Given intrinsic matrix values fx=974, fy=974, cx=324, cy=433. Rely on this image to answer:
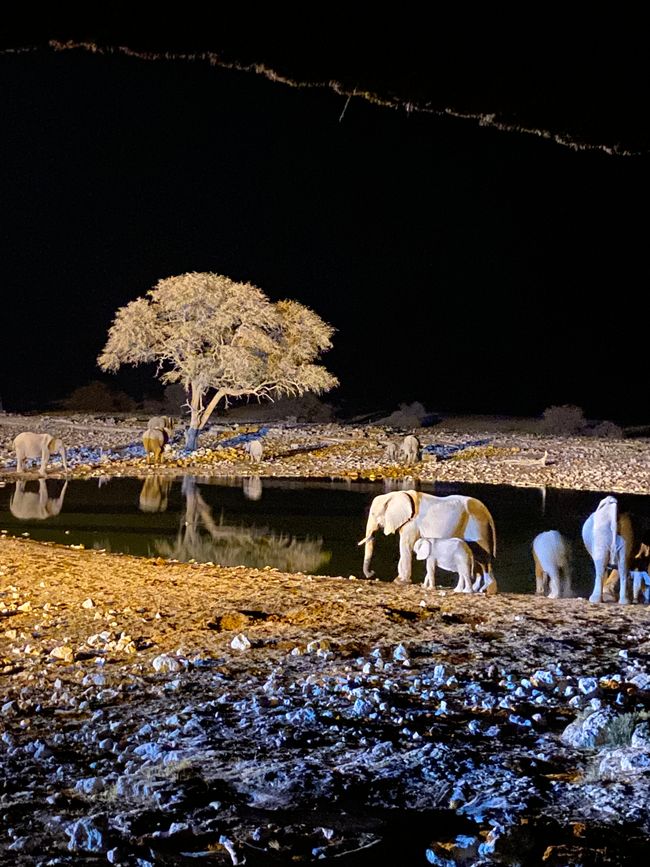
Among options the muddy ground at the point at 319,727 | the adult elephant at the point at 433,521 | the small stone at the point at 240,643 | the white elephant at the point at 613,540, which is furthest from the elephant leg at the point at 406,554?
the small stone at the point at 240,643

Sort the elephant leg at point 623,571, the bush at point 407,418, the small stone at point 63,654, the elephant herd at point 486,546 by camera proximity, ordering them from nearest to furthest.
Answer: the small stone at point 63,654, the elephant leg at point 623,571, the elephant herd at point 486,546, the bush at point 407,418

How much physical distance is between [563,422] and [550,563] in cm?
4300

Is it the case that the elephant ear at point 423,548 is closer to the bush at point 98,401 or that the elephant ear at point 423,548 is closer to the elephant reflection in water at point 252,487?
the elephant reflection in water at point 252,487

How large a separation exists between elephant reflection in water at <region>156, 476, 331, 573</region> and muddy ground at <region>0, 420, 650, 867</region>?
4.33m

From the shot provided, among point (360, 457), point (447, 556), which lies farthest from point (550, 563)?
point (360, 457)

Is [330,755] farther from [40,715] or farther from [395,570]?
[395,570]

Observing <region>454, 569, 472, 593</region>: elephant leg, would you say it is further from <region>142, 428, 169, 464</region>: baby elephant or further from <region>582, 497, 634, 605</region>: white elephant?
<region>142, 428, 169, 464</region>: baby elephant

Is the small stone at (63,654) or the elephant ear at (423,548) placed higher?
the elephant ear at (423,548)

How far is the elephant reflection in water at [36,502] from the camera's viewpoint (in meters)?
18.7

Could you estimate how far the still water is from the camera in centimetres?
1519

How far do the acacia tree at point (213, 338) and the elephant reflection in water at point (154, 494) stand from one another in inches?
318

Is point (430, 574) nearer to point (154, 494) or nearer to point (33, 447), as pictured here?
point (154, 494)

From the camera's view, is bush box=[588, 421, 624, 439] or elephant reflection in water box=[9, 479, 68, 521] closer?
elephant reflection in water box=[9, 479, 68, 521]

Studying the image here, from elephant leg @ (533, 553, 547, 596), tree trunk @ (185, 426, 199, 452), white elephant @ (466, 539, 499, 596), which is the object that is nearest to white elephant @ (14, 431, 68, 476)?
tree trunk @ (185, 426, 199, 452)
